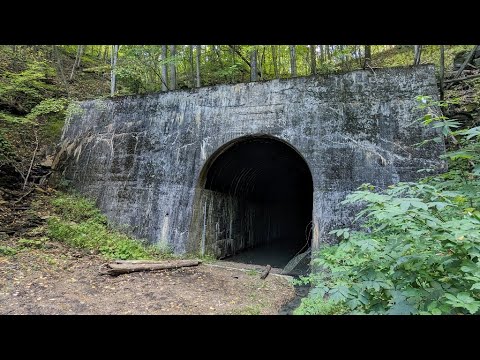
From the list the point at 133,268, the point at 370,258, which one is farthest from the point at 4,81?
the point at 370,258

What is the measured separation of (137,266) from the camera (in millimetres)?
7914

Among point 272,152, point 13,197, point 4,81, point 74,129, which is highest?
point 4,81

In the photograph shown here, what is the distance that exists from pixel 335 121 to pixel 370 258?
5.70m

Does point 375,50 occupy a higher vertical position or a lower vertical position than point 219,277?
higher

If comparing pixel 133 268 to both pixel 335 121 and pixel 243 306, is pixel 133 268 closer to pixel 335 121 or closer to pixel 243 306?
pixel 243 306

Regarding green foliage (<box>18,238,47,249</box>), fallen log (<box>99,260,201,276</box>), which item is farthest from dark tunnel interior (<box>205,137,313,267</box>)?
green foliage (<box>18,238,47,249</box>)

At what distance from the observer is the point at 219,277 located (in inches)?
314

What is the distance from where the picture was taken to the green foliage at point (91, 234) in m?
9.11

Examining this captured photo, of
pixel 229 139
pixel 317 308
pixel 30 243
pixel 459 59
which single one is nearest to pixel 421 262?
pixel 317 308

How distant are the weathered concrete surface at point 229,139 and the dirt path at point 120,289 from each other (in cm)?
169

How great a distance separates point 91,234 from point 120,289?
139 inches

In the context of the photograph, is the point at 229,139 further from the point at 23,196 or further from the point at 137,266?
the point at 23,196

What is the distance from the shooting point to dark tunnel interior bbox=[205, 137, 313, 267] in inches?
411

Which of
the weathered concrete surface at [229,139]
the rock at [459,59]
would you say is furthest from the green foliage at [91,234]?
the rock at [459,59]
